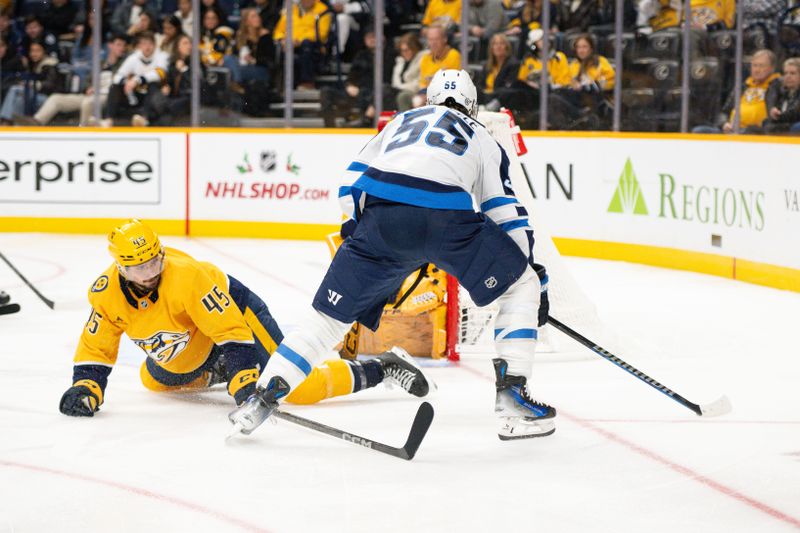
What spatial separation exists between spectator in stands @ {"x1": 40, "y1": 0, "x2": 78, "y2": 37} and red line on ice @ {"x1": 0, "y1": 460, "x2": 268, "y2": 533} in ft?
23.9

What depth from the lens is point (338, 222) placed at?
31.5ft

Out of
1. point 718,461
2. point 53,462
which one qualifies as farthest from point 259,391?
point 718,461

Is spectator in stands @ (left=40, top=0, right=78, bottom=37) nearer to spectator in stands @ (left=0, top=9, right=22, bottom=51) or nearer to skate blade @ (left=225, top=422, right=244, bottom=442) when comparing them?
spectator in stands @ (left=0, top=9, right=22, bottom=51)

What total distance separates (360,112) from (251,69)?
36.0 inches

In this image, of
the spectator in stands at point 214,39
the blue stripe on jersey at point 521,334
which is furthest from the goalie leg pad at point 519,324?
the spectator in stands at point 214,39

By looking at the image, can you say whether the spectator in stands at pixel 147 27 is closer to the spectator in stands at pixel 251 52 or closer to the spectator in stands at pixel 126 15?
the spectator in stands at pixel 126 15

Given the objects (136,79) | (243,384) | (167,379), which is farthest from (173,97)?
(243,384)

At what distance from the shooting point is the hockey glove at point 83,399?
151 inches

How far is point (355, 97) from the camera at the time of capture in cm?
969

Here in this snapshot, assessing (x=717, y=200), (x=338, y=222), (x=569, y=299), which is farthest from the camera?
(x=338, y=222)

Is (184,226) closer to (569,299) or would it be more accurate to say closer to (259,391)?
(569,299)

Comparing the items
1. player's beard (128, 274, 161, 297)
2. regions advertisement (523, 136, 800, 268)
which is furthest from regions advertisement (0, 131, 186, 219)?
player's beard (128, 274, 161, 297)

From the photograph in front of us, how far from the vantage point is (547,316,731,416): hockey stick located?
12.6ft

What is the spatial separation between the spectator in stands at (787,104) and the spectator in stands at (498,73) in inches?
84.7
